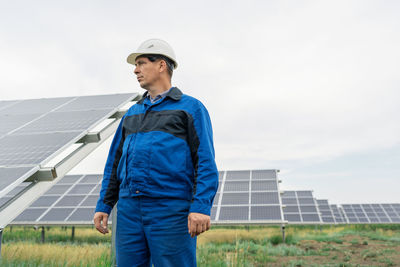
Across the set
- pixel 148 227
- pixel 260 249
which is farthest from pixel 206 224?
pixel 260 249

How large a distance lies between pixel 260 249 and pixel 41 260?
544cm

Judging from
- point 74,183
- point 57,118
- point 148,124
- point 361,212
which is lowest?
point 148,124

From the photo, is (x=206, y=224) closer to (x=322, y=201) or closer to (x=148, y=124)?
(x=148, y=124)

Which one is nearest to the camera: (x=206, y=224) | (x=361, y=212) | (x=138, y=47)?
(x=206, y=224)

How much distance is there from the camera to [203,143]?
2270mm

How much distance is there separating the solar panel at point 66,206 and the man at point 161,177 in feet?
22.3

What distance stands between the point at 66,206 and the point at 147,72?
28.7 ft

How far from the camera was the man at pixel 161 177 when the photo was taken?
213 centimetres

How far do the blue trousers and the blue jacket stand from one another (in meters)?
Answer: 0.07

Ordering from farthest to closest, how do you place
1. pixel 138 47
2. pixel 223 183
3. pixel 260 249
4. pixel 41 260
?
pixel 223 183, pixel 260 249, pixel 41 260, pixel 138 47

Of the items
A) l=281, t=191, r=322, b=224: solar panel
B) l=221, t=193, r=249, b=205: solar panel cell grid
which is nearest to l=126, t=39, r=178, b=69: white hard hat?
l=221, t=193, r=249, b=205: solar panel cell grid

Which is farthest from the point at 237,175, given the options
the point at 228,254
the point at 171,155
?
the point at 171,155

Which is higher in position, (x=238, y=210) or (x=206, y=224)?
(x=238, y=210)

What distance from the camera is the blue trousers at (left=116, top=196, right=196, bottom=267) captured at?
212 cm
